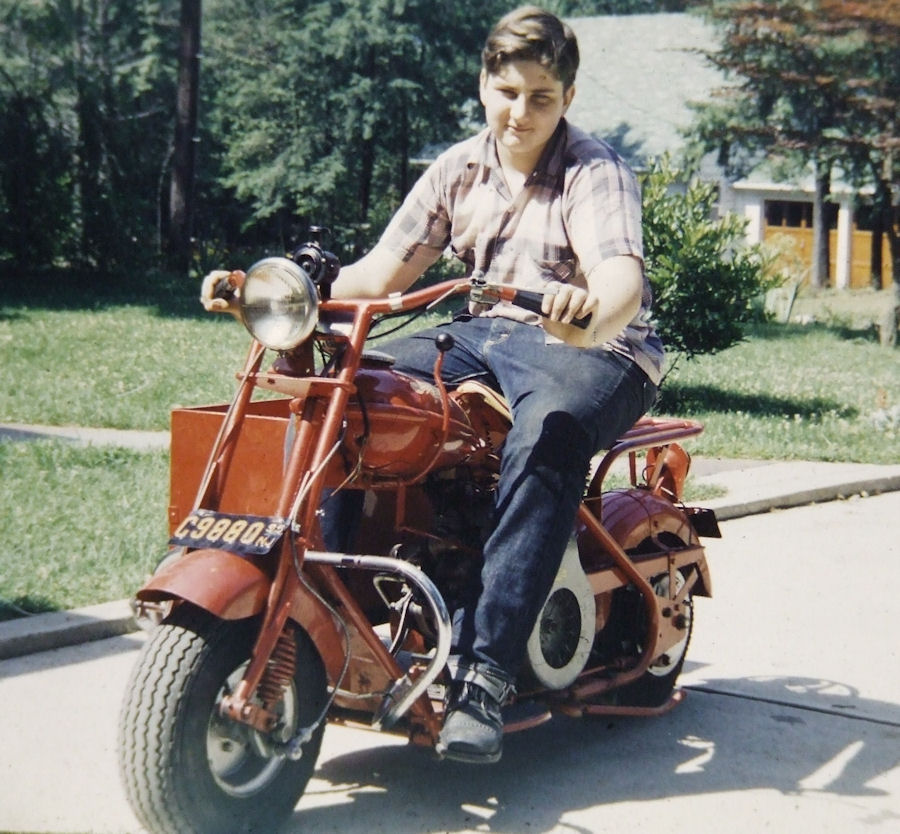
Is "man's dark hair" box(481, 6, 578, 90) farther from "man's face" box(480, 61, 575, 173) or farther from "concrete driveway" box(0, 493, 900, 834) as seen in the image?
"concrete driveway" box(0, 493, 900, 834)

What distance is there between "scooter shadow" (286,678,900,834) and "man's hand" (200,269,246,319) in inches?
51.3

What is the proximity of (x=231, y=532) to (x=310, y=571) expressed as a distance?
232 millimetres

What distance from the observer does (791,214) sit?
40094mm

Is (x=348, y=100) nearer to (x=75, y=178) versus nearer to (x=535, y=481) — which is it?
(x=75, y=178)

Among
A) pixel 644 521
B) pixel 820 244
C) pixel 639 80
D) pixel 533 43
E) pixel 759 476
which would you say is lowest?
pixel 759 476

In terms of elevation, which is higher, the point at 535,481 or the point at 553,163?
the point at 553,163

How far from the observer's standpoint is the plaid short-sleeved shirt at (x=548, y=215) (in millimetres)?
3721

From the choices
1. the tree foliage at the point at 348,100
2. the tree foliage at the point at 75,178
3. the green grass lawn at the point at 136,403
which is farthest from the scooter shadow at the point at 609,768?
the tree foliage at the point at 348,100

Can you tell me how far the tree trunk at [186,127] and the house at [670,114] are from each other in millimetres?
12819

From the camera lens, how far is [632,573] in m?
4.16

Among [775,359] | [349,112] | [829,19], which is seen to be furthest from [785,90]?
[349,112]

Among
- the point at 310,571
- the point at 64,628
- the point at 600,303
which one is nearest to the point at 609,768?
the point at 310,571

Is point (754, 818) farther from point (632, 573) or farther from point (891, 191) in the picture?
point (891, 191)

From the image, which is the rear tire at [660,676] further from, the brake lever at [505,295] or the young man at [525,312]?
the brake lever at [505,295]
